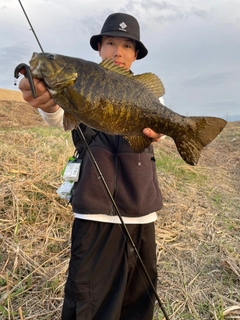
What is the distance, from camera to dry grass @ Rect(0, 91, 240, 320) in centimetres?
313

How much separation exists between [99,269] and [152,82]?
4.76ft

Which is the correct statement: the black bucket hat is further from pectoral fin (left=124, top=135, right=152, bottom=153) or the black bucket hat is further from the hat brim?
pectoral fin (left=124, top=135, right=152, bottom=153)

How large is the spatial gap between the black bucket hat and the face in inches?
2.7

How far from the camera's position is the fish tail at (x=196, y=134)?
2.12 metres

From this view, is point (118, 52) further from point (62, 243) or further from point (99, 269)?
point (62, 243)

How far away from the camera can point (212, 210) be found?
5.79 m

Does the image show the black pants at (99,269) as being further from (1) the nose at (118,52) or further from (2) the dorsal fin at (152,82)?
(1) the nose at (118,52)

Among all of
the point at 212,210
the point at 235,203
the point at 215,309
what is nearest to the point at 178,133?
the point at 215,309

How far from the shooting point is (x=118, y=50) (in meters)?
2.58

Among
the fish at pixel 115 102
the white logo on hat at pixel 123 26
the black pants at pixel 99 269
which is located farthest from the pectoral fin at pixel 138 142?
the white logo on hat at pixel 123 26

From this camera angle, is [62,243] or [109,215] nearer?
[109,215]

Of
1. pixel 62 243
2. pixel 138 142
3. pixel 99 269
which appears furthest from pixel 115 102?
pixel 62 243

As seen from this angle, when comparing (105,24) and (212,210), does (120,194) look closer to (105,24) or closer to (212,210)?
(105,24)

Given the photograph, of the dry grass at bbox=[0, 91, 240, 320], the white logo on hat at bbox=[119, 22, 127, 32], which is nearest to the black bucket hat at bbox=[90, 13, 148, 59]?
the white logo on hat at bbox=[119, 22, 127, 32]
